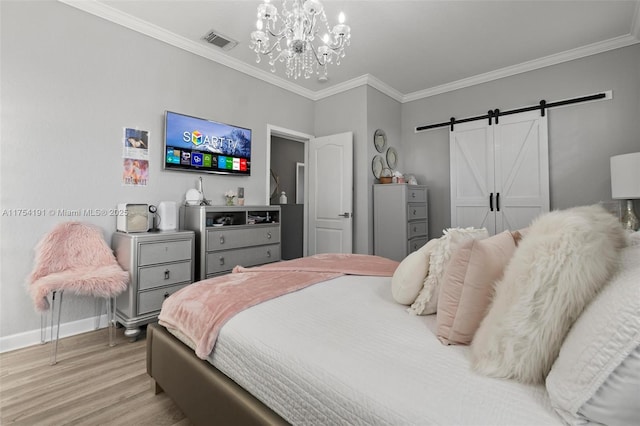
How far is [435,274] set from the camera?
1259 millimetres

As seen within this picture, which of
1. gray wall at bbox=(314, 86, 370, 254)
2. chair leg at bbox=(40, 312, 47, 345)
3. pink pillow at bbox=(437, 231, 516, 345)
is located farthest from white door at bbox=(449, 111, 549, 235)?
chair leg at bbox=(40, 312, 47, 345)

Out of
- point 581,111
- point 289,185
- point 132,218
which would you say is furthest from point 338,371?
point 289,185

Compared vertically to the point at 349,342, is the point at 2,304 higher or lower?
lower

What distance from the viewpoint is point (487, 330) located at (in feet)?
2.72

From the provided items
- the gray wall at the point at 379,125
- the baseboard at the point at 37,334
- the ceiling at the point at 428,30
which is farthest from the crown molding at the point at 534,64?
the baseboard at the point at 37,334

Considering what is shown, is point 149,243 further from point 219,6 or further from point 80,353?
point 219,6

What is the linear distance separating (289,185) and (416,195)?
2.58m

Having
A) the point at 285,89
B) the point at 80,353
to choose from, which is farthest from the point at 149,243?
the point at 285,89

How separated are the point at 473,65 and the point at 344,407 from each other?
4.15 m

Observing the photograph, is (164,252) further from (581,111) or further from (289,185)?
(581,111)

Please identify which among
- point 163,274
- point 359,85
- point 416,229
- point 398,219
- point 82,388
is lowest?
point 82,388

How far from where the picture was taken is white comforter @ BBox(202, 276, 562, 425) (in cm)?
68

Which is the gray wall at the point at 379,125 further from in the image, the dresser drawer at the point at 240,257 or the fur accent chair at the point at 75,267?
the fur accent chair at the point at 75,267

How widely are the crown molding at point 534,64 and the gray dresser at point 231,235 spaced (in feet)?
9.66
